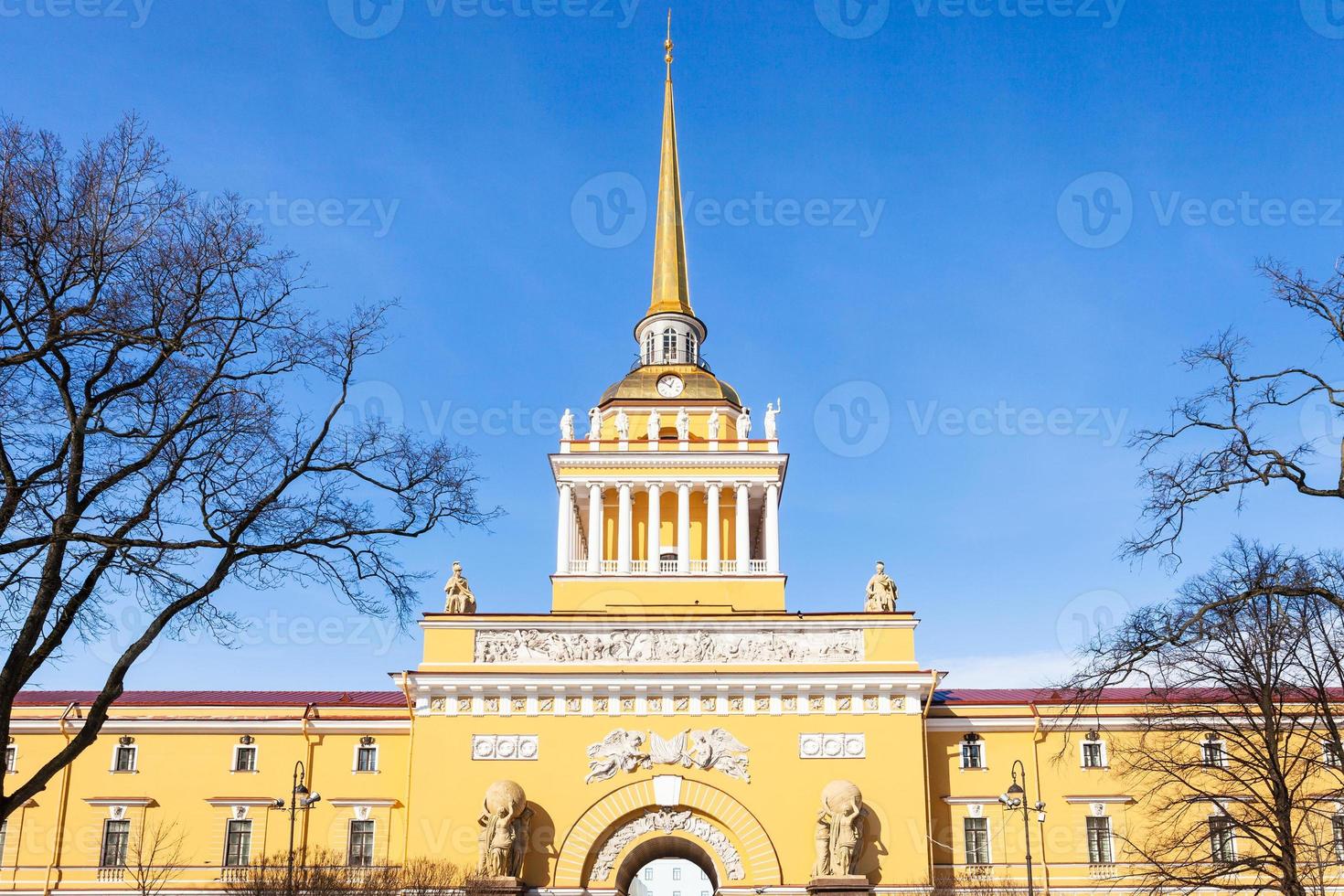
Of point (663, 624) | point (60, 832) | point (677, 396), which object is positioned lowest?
point (60, 832)

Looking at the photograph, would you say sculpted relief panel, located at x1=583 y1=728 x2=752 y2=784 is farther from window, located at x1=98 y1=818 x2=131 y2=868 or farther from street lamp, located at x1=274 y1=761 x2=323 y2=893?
window, located at x1=98 y1=818 x2=131 y2=868

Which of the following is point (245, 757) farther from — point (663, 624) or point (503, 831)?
point (663, 624)

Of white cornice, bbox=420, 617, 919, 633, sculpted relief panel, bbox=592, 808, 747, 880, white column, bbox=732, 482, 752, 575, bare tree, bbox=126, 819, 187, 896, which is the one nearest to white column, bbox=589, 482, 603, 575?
white column, bbox=732, 482, 752, 575

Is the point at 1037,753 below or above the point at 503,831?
above

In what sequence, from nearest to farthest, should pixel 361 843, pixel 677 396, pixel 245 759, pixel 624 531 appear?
pixel 361 843 → pixel 245 759 → pixel 624 531 → pixel 677 396

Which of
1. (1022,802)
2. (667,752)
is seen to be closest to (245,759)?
(667,752)

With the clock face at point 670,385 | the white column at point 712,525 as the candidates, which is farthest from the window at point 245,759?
the clock face at point 670,385

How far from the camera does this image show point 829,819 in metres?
26.7

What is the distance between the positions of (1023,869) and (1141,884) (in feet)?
9.28

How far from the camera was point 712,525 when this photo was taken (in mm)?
35531

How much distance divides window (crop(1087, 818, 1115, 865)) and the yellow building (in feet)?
0.15

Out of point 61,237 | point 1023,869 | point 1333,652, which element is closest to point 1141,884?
point 1023,869

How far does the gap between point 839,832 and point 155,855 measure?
56.5 ft

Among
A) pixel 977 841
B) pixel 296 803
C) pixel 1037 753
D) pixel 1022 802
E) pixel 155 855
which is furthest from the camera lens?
pixel 1037 753
